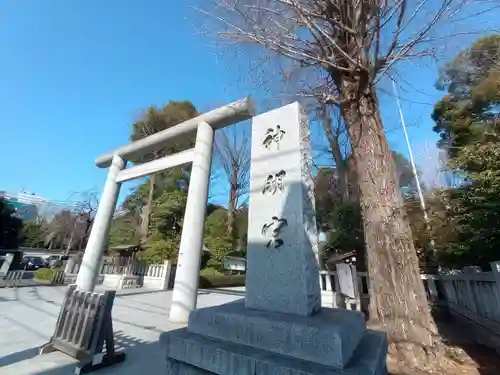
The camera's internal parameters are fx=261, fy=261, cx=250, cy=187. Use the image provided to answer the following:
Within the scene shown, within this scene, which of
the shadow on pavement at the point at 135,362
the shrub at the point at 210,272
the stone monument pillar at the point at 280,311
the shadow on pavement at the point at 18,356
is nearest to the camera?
the stone monument pillar at the point at 280,311

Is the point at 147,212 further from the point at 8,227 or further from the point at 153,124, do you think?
the point at 8,227

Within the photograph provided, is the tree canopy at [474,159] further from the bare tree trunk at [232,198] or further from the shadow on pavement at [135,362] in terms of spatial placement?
the bare tree trunk at [232,198]

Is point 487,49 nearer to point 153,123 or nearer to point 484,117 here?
point 484,117

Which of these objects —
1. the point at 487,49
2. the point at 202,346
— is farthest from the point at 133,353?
the point at 487,49

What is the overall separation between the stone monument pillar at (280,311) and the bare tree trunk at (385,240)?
4.78 ft

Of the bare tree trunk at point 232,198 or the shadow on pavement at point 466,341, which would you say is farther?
the bare tree trunk at point 232,198

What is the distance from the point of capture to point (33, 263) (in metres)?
18.2

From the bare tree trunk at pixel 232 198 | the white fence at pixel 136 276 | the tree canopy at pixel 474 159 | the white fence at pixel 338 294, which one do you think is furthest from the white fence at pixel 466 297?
the bare tree trunk at pixel 232 198

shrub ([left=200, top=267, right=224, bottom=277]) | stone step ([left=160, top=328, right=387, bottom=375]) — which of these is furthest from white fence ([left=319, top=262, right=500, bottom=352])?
shrub ([left=200, top=267, right=224, bottom=277])

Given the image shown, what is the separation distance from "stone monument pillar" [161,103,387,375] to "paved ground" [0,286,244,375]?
5.02ft

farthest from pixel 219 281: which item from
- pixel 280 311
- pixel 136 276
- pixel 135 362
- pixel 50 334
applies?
pixel 280 311

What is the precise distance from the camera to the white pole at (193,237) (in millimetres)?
5184

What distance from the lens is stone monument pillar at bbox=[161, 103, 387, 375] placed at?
152 centimetres

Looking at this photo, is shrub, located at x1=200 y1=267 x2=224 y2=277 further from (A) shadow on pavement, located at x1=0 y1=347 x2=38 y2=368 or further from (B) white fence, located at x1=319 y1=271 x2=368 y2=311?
(A) shadow on pavement, located at x1=0 y1=347 x2=38 y2=368
